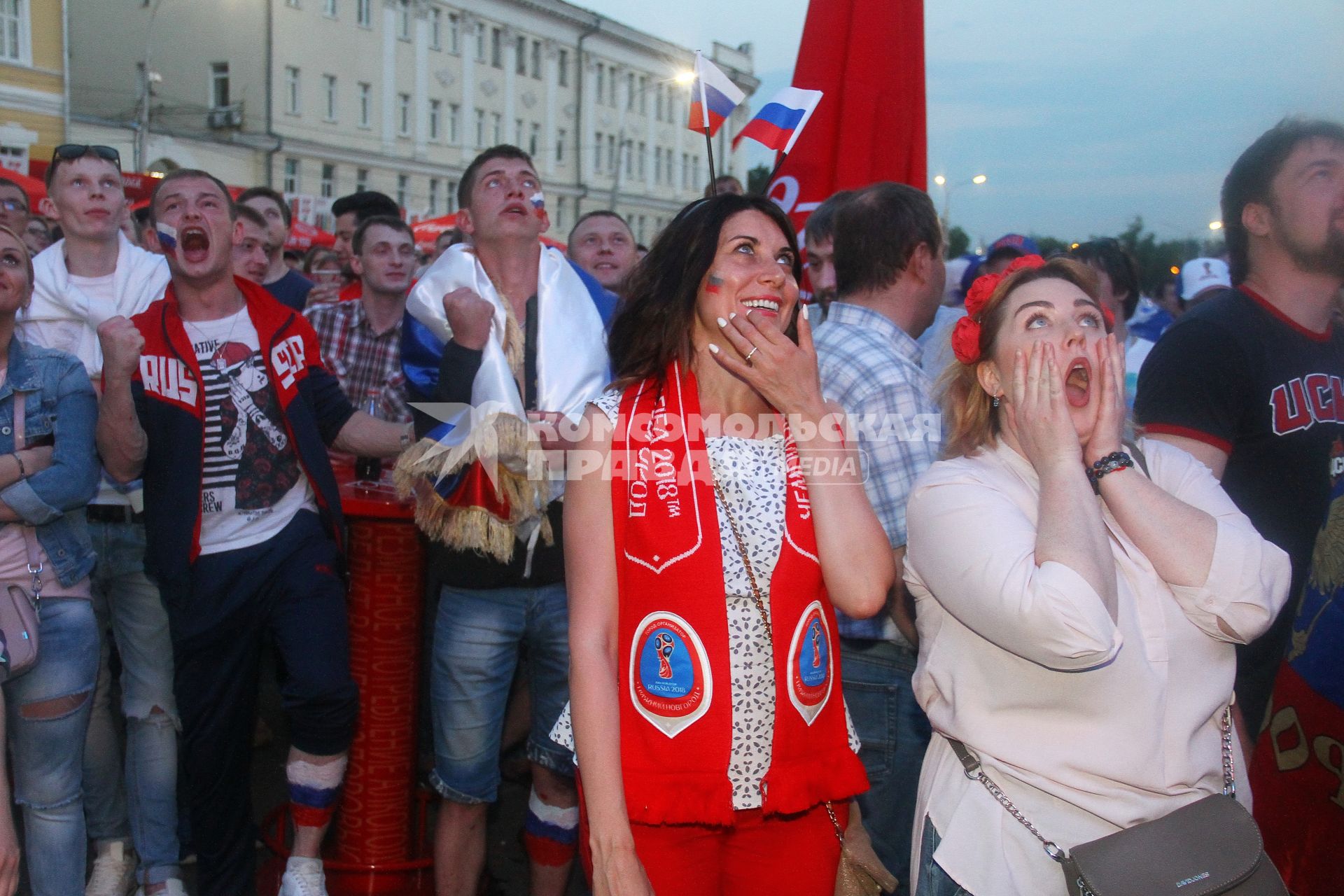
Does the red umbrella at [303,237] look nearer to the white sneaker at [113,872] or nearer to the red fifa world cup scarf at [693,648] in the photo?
the white sneaker at [113,872]

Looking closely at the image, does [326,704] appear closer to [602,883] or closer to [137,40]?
[602,883]

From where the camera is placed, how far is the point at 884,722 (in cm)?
293

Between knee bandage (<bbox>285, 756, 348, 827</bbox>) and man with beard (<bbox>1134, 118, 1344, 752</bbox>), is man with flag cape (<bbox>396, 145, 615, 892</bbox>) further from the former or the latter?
man with beard (<bbox>1134, 118, 1344, 752</bbox>)

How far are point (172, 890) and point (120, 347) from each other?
184 centimetres

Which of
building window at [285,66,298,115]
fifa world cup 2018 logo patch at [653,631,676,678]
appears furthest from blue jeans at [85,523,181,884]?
building window at [285,66,298,115]

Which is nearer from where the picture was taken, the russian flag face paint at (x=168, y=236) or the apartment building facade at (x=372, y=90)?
→ the russian flag face paint at (x=168, y=236)

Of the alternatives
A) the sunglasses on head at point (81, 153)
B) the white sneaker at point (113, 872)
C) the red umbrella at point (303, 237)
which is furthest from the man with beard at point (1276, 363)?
the red umbrella at point (303, 237)

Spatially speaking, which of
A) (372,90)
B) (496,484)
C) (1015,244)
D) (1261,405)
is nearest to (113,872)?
(496,484)

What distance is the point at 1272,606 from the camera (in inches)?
76.4

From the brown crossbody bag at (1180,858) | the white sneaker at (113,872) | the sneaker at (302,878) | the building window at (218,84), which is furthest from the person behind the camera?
the building window at (218,84)

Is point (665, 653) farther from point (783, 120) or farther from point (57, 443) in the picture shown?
point (57, 443)

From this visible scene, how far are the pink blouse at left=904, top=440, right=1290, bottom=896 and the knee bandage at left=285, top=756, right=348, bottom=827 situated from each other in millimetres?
2173

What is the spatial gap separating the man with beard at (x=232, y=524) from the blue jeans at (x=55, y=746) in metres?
0.28

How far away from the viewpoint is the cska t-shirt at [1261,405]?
2652 mm
